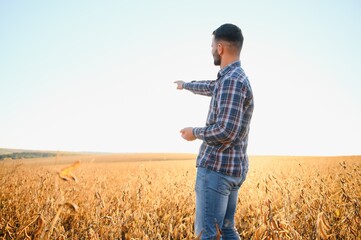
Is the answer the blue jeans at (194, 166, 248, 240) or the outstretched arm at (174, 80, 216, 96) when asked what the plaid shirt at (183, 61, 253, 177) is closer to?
the blue jeans at (194, 166, 248, 240)

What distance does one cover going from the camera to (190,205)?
419 cm

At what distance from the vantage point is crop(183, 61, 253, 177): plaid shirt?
76.7 inches

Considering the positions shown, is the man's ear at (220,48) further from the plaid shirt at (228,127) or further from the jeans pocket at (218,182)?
the jeans pocket at (218,182)

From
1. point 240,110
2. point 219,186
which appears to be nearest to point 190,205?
point 219,186

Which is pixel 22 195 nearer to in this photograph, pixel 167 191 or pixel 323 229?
pixel 167 191

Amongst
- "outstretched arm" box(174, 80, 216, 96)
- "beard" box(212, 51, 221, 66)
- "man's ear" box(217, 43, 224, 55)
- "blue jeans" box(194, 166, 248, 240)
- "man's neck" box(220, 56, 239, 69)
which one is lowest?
"blue jeans" box(194, 166, 248, 240)

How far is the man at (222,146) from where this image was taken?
1954mm

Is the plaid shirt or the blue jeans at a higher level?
the plaid shirt

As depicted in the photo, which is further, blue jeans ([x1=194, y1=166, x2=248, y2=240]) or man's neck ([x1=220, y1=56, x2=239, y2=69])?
man's neck ([x1=220, y1=56, x2=239, y2=69])

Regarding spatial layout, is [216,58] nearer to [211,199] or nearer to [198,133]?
[198,133]

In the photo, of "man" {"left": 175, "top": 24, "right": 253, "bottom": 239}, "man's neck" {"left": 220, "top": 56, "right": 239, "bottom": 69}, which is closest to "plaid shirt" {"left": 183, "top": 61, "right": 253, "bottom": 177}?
"man" {"left": 175, "top": 24, "right": 253, "bottom": 239}

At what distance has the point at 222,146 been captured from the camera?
201 centimetres

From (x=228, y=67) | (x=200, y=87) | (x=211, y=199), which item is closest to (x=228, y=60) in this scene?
(x=228, y=67)

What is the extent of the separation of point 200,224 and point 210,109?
3.00 ft
